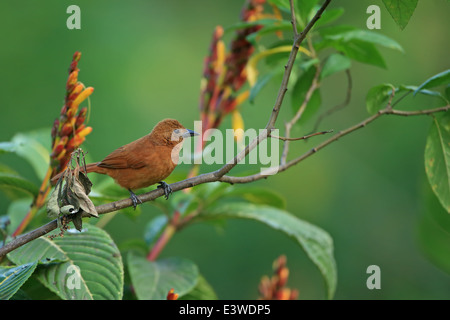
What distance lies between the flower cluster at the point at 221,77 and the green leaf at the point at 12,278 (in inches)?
32.5

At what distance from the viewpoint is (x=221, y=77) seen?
1.79 metres

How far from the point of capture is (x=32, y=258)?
1205 mm

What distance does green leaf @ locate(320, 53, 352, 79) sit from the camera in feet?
5.33

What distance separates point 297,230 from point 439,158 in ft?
1.50

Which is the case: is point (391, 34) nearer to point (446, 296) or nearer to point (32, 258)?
point (446, 296)

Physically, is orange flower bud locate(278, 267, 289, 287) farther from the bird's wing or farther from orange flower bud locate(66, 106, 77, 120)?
orange flower bud locate(66, 106, 77, 120)

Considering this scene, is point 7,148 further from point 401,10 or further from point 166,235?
point 401,10

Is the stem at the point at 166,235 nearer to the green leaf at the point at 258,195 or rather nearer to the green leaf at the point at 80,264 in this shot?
the green leaf at the point at 258,195

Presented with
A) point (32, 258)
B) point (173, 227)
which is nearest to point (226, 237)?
point (173, 227)

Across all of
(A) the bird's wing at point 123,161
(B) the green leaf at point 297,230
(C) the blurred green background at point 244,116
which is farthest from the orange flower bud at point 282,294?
(C) the blurred green background at point 244,116

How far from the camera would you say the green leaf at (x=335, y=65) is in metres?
1.63

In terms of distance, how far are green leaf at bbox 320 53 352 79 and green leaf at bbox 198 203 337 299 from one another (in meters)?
0.45
